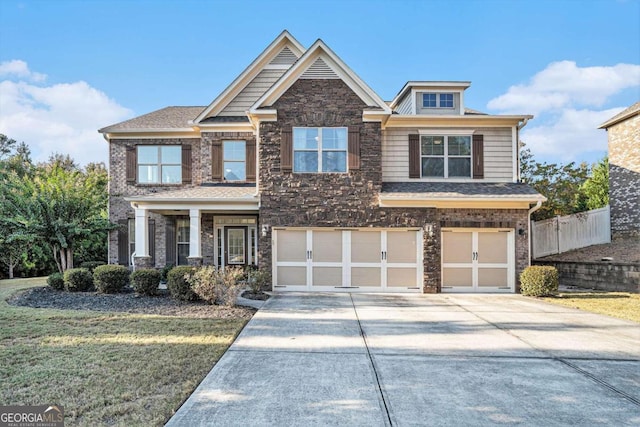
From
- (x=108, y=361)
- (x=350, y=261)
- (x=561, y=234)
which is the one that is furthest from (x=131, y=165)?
(x=561, y=234)

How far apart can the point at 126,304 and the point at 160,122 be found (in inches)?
356

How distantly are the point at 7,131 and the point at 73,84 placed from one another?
19.0 m

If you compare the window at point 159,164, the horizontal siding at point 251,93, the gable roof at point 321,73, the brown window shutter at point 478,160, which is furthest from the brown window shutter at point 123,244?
the brown window shutter at point 478,160

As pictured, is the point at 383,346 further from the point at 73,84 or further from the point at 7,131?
the point at 7,131

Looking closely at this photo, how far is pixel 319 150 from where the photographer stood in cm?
1304

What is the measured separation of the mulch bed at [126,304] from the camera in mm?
9031

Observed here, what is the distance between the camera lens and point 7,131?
31.2 metres

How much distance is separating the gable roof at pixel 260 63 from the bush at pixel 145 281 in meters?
6.51

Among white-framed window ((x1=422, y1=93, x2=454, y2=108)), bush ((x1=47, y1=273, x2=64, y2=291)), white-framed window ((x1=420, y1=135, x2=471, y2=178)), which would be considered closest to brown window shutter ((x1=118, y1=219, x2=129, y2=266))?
bush ((x1=47, y1=273, x2=64, y2=291))

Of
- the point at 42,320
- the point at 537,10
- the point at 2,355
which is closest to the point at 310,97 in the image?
the point at 537,10

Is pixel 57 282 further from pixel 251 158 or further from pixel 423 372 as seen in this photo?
pixel 423 372

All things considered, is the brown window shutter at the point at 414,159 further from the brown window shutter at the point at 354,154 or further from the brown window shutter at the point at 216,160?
the brown window shutter at the point at 216,160

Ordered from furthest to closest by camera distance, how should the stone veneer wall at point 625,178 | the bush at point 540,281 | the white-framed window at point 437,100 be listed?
the stone veneer wall at point 625,178, the white-framed window at point 437,100, the bush at point 540,281

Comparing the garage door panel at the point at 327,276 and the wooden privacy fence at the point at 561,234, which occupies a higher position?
the wooden privacy fence at the point at 561,234
